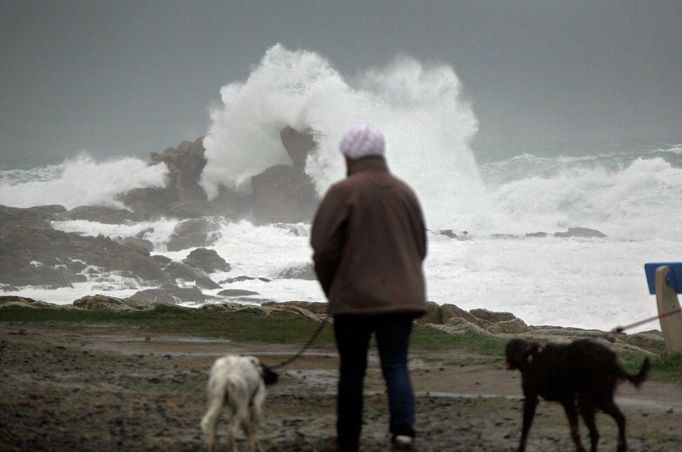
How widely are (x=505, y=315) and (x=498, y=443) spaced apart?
11.6 metres

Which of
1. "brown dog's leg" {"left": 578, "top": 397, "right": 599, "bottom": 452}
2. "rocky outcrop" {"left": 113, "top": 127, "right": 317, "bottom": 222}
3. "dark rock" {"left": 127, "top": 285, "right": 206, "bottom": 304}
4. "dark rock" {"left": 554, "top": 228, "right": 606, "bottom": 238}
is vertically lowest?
"brown dog's leg" {"left": 578, "top": 397, "right": 599, "bottom": 452}

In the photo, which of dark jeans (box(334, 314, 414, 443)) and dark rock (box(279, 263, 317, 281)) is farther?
dark rock (box(279, 263, 317, 281))

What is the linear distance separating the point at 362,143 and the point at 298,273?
28230 mm

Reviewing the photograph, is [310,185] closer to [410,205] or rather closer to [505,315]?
[505,315]

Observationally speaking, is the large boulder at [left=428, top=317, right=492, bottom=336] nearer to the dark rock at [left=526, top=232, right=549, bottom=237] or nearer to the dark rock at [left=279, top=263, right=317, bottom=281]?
the dark rock at [left=279, top=263, right=317, bottom=281]

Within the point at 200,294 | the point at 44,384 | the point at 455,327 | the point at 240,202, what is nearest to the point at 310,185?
the point at 240,202

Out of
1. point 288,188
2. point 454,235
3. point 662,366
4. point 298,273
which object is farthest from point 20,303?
point 288,188

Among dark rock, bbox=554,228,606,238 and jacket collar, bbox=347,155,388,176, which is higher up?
dark rock, bbox=554,228,606,238

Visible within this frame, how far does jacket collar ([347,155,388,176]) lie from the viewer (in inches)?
219

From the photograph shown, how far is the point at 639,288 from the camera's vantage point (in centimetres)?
2988

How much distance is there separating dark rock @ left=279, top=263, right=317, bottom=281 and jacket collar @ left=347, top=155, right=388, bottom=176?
91.3ft

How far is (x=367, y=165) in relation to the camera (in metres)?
5.57

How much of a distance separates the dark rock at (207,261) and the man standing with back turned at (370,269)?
2778 cm

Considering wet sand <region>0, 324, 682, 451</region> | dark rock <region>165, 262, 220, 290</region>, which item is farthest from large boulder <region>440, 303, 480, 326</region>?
dark rock <region>165, 262, 220, 290</region>
